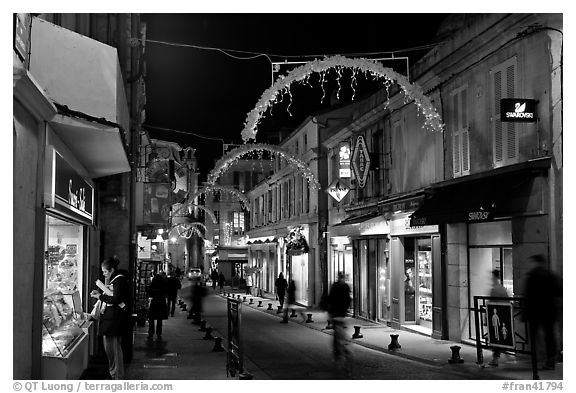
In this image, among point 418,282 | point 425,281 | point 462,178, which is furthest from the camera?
point 418,282

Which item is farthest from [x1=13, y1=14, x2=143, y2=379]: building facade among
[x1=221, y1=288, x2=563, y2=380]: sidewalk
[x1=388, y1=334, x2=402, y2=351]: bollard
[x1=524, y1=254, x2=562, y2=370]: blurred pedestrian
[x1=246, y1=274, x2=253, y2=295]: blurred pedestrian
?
[x1=246, y1=274, x2=253, y2=295]: blurred pedestrian

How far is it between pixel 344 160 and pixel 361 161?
1559mm

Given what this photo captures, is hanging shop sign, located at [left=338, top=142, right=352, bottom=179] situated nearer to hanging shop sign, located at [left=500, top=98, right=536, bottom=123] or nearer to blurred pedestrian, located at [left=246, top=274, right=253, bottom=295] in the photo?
hanging shop sign, located at [left=500, top=98, right=536, bottom=123]

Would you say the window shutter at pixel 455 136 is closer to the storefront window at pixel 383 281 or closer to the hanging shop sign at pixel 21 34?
the storefront window at pixel 383 281

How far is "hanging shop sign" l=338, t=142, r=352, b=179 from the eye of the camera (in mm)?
26844

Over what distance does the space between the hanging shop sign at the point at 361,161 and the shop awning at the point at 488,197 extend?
6429 mm

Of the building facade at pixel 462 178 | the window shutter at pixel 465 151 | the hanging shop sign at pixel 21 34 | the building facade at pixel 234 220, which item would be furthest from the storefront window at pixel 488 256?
the building facade at pixel 234 220

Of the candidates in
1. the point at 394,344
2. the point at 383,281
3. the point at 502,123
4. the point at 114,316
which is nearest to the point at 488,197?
the point at 502,123

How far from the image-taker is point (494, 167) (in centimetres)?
1650

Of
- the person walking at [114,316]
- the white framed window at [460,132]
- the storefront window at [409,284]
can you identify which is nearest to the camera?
the person walking at [114,316]

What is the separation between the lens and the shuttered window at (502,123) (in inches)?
619

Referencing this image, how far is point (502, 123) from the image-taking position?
1622 centimetres

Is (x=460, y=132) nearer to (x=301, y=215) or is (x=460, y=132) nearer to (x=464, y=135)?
(x=464, y=135)

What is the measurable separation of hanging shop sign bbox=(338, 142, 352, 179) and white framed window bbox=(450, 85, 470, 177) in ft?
27.0
